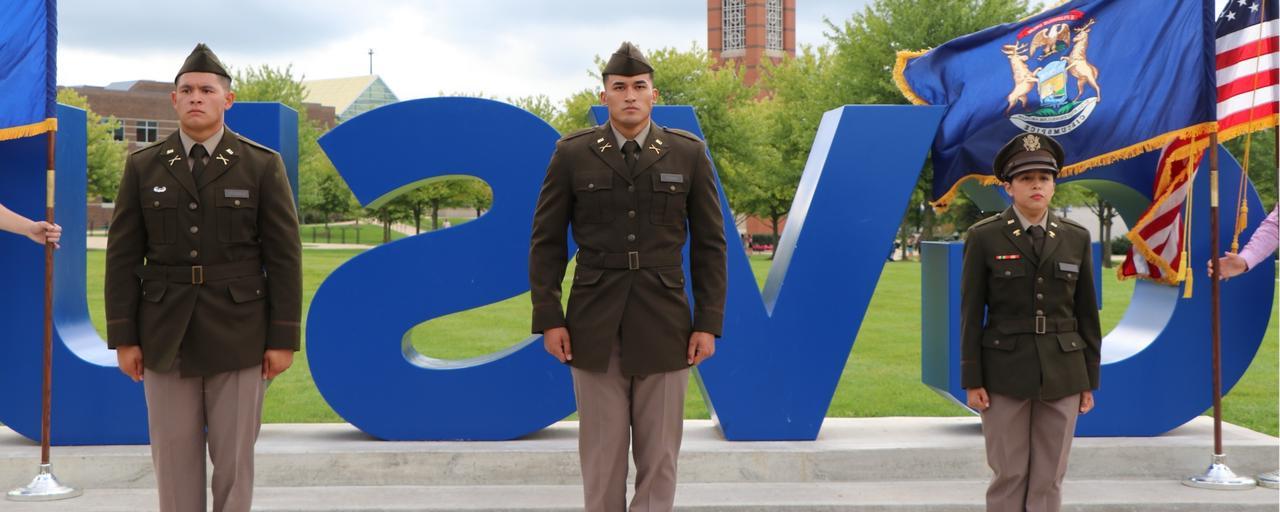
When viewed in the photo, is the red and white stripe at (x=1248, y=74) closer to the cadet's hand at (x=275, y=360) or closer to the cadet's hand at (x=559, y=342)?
the cadet's hand at (x=559, y=342)

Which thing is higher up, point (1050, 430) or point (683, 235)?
point (683, 235)

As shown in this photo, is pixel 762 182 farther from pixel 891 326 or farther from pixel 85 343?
pixel 85 343

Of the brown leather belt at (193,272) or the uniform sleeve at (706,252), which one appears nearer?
the brown leather belt at (193,272)

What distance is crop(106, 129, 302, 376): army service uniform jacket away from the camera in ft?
13.9

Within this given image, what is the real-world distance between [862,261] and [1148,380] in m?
1.92

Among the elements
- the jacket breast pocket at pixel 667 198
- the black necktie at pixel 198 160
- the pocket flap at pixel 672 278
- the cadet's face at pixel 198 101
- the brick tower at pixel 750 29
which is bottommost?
the pocket flap at pixel 672 278

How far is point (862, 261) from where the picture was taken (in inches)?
273

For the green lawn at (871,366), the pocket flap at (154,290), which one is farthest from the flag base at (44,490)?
the green lawn at (871,366)

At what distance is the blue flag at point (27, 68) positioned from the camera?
6160 mm

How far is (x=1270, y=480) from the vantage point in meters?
6.53

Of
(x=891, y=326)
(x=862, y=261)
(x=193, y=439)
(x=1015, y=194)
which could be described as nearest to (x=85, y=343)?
(x=193, y=439)

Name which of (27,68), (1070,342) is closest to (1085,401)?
(1070,342)

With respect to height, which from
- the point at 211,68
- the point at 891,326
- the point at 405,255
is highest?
the point at 211,68

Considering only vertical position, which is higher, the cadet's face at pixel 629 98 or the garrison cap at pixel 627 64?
the garrison cap at pixel 627 64
